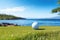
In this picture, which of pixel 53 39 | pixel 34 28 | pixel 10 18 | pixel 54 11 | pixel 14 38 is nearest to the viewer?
pixel 53 39

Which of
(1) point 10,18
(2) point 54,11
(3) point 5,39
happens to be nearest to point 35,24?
(2) point 54,11

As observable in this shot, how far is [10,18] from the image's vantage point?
63.5ft

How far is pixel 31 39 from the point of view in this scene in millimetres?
5406

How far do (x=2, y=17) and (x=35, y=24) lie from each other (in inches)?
438

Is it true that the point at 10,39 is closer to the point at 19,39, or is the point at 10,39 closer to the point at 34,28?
the point at 19,39

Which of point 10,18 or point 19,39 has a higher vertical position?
point 19,39

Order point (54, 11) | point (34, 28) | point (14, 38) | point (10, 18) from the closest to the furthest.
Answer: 1. point (14, 38)
2. point (34, 28)
3. point (54, 11)
4. point (10, 18)

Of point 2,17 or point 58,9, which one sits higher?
point 58,9

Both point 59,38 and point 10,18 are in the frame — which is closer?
point 59,38

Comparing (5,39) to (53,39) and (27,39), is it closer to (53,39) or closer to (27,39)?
(27,39)

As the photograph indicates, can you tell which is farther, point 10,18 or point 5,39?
point 10,18

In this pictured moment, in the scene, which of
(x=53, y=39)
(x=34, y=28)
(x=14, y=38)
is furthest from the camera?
(x=34, y=28)

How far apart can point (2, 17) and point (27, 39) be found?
14.8 meters

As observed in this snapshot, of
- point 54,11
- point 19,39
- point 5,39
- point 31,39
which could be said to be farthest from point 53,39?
point 54,11
